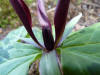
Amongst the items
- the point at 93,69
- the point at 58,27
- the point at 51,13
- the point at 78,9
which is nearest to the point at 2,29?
the point at 51,13

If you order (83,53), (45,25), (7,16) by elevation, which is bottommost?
(83,53)

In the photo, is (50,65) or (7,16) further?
(7,16)

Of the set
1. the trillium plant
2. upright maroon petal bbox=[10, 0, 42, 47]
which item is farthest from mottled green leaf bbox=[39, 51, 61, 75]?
upright maroon petal bbox=[10, 0, 42, 47]

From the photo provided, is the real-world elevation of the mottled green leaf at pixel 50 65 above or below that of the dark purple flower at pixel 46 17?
below

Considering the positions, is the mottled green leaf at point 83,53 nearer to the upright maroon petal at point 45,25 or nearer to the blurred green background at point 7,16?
the upright maroon petal at point 45,25

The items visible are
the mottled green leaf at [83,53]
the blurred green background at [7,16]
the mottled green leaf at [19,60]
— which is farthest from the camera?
the blurred green background at [7,16]

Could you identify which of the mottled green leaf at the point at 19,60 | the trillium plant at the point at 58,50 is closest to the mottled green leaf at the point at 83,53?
the trillium plant at the point at 58,50

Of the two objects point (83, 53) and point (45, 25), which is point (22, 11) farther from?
point (83, 53)

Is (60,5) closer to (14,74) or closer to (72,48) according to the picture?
(72,48)

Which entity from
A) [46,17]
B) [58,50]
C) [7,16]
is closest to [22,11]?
[46,17]

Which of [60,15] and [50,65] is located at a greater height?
[60,15]

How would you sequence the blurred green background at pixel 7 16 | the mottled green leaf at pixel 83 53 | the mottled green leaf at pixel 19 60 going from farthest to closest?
the blurred green background at pixel 7 16
the mottled green leaf at pixel 19 60
the mottled green leaf at pixel 83 53

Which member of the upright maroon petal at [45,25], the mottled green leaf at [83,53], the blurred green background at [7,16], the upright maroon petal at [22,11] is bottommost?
the mottled green leaf at [83,53]
